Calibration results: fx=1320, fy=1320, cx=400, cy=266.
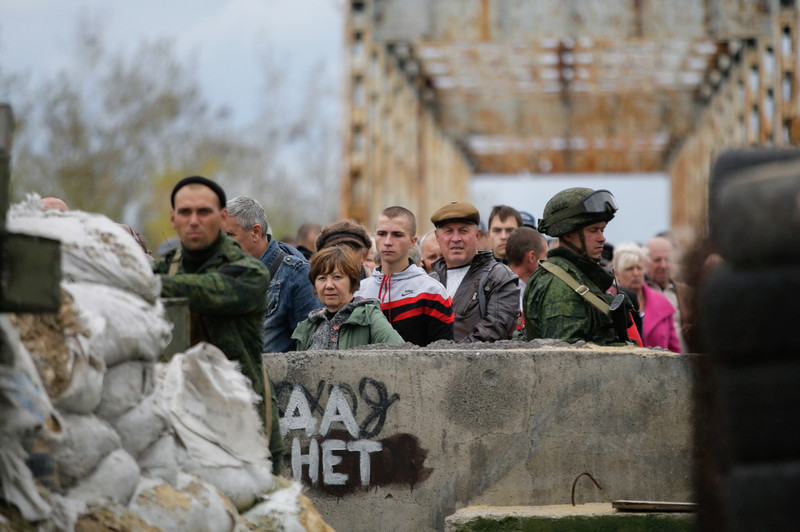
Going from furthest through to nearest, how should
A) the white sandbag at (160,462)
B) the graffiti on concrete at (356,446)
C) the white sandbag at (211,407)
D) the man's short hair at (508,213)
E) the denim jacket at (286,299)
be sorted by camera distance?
the man's short hair at (508,213)
the denim jacket at (286,299)
the graffiti on concrete at (356,446)
the white sandbag at (211,407)
the white sandbag at (160,462)

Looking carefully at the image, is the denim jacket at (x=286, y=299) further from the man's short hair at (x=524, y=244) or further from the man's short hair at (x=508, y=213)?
the man's short hair at (x=508, y=213)

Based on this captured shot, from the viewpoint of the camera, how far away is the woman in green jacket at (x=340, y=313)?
7.87 metres

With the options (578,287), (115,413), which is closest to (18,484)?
(115,413)

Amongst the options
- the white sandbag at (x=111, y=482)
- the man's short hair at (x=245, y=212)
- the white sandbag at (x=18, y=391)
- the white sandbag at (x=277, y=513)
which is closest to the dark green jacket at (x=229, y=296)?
the white sandbag at (x=277, y=513)

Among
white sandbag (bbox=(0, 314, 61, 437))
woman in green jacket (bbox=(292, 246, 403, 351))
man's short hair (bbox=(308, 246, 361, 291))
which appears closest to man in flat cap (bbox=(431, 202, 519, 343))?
woman in green jacket (bbox=(292, 246, 403, 351))

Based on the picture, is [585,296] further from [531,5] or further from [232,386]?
[531,5]

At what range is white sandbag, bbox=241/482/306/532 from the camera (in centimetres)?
562

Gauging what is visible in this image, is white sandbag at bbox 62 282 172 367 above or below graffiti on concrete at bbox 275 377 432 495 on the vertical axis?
above

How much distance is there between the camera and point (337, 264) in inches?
310

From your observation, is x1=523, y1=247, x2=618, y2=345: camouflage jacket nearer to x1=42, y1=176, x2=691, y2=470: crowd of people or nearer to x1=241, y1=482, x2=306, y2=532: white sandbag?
x1=42, y1=176, x2=691, y2=470: crowd of people

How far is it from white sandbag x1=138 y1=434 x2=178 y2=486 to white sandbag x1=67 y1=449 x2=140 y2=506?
15 cm

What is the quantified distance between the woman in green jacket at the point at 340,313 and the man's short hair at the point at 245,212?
1.45 ft

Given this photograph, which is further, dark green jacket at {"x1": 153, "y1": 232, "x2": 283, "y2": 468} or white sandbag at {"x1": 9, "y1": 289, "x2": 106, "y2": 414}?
dark green jacket at {"x1": 153, "y1": 232, "x2": 283, "y2": 468}

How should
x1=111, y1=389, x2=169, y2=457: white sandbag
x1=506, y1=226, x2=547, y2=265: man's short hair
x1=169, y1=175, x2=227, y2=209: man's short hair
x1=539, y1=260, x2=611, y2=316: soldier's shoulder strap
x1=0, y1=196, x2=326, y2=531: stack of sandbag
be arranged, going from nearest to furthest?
1. x1=0, y1=196, x2=326, y2=531: stack of sandbag
2. x1=111, y1=389, x2=169, y2=457: white sandbag
3. x1=169, y1=175, x2=227, y2=209: man's short hair
4. x1=539, y1=260, x2=611, y2=316: soldier's shoulder strap
5. x1=506, y1=226, x2=547, y2=265: man's short hair
